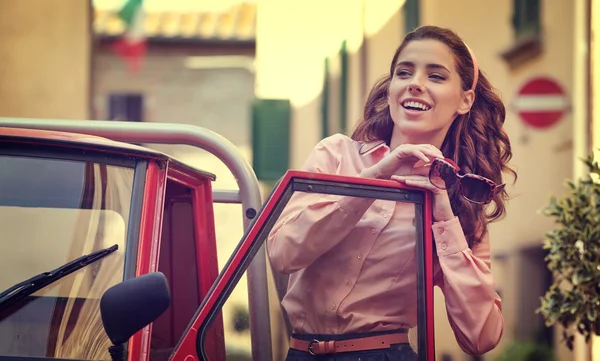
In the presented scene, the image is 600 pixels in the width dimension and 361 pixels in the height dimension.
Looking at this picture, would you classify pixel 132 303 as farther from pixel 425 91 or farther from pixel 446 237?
pixel 425 91

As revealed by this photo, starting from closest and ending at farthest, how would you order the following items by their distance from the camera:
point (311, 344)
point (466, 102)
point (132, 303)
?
point (132, 303) → point (311, 344) → point (466, 102)

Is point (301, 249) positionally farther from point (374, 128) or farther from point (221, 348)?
point (374, 128)

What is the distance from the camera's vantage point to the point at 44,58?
10.2 metres

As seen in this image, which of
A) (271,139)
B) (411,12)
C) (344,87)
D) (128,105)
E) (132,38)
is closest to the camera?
(411,12)

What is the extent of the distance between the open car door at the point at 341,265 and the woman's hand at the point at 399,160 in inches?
3.7

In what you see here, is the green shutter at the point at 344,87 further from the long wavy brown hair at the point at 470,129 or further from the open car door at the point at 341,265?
the open car door at the point at 341,265

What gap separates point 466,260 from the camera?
2.68 m

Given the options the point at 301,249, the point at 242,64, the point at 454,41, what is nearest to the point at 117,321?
the point at 301,249

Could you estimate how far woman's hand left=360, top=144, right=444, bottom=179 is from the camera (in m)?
2.70

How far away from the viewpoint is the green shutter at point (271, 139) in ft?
27.8

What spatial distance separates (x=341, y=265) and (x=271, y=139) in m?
6.49

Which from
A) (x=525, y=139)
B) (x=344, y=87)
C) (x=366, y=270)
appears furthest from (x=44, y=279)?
(x=525, y=139)

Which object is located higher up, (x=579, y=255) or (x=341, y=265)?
(x=579, y=255)

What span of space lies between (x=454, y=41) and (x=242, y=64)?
10.3 metres
